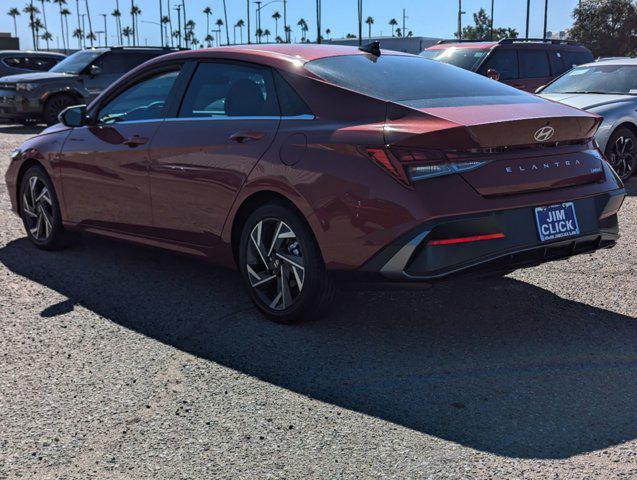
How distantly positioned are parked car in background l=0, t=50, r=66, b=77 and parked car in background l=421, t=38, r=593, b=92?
11.1 metres

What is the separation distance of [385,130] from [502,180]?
66 centimetres

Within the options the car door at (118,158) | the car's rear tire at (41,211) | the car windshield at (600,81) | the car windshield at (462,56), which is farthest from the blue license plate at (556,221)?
the car windshield at (462,56)

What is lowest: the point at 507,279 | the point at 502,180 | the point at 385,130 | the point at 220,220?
the point at 507,279

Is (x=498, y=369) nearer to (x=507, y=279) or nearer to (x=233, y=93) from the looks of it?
(x=507, y=279)

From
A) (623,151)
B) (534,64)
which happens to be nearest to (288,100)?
(623,151)

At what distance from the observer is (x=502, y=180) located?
4.03m

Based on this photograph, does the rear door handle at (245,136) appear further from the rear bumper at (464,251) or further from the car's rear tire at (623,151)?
the car's rear tire at (623,151)

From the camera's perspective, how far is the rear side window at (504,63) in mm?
14523

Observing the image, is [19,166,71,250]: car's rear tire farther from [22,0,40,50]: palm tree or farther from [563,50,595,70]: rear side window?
[22,0,40,50]: palm tree

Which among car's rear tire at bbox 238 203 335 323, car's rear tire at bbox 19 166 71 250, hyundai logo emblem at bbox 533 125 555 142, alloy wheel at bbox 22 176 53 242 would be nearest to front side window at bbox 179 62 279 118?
car's rear tire at bbox 238 203 335 323

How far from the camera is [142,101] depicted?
5.68 m

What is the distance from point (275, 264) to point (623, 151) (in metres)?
6.66

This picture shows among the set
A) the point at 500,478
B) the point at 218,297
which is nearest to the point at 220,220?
the point at 218,297

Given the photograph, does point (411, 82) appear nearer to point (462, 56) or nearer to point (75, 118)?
point (75, 118)
